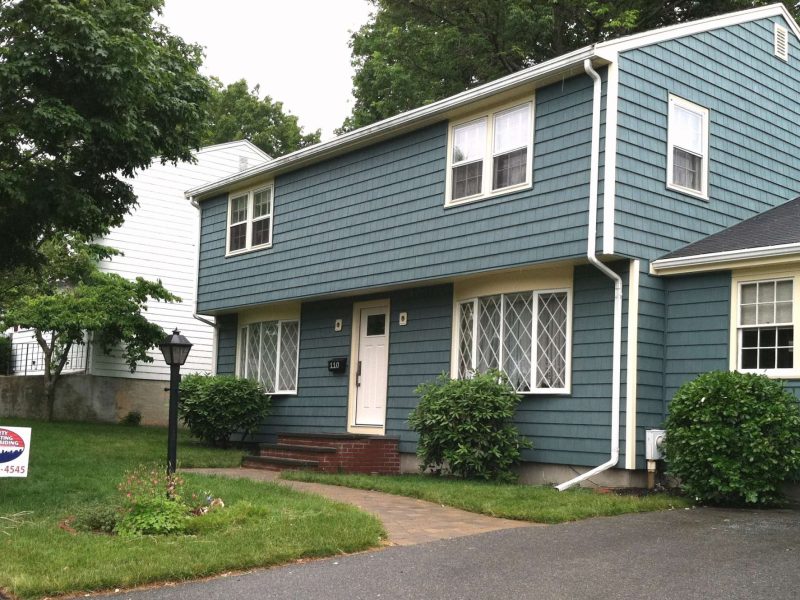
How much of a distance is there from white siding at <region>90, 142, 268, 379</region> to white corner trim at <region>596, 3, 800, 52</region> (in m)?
13.5

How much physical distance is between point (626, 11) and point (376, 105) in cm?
778

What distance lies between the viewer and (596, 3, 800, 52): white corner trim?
1151 cm

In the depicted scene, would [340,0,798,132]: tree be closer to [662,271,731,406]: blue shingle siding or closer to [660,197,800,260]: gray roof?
[660,197,800,260]: gray roof

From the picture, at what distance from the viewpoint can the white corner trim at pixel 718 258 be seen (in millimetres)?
10426

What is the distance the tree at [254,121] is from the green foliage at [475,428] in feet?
94.5

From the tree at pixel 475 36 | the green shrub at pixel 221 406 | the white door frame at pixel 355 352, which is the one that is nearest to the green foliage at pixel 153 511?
the white door frame at pixel 355 352

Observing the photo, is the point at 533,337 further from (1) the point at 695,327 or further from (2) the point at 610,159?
(2) the point at 610,159

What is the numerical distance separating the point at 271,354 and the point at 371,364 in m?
3.14

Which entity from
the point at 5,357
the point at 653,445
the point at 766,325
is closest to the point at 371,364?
the point at 653,445

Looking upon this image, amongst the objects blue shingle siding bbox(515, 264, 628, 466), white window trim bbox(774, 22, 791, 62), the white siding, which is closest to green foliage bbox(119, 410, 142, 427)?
the white siding

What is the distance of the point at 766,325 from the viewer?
10.8 metres

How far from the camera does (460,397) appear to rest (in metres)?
12.0

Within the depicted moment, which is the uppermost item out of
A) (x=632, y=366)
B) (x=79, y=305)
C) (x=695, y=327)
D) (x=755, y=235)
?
(x=755, y=235)

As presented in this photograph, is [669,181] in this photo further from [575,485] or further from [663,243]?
[575,485]
